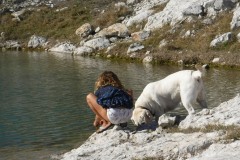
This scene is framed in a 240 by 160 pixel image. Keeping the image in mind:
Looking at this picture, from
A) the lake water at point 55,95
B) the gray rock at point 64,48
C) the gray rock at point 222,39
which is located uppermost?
the gray rock at point 222,39

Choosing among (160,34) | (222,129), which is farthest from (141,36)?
(222,129)

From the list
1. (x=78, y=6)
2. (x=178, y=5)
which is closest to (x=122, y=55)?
(x=178, y=5)

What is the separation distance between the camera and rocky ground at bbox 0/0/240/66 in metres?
41.0

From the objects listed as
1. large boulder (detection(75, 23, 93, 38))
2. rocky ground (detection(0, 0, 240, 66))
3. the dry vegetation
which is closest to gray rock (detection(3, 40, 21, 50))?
rocky ground (detection(0, 0, 240, 66))

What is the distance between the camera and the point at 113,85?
15867 millimetres

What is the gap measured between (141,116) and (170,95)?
1099mm

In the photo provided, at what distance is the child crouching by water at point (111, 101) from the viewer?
15.6 m

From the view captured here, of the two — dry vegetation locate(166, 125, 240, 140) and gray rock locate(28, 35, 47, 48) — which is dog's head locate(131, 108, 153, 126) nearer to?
dry vegetation locate(166, 125, 240, 140)

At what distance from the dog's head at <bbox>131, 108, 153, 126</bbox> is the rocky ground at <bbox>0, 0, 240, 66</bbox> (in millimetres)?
22010

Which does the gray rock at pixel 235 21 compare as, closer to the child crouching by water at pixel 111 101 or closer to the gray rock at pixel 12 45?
the gray rock at pixel 12 45

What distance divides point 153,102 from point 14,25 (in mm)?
53277

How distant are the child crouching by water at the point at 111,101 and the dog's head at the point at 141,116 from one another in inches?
16.7

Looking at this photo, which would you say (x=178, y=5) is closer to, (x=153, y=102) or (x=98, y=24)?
(x=98, y=24)

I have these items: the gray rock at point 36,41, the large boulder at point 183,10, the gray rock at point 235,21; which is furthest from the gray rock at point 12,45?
the gray rock at point 235,21
